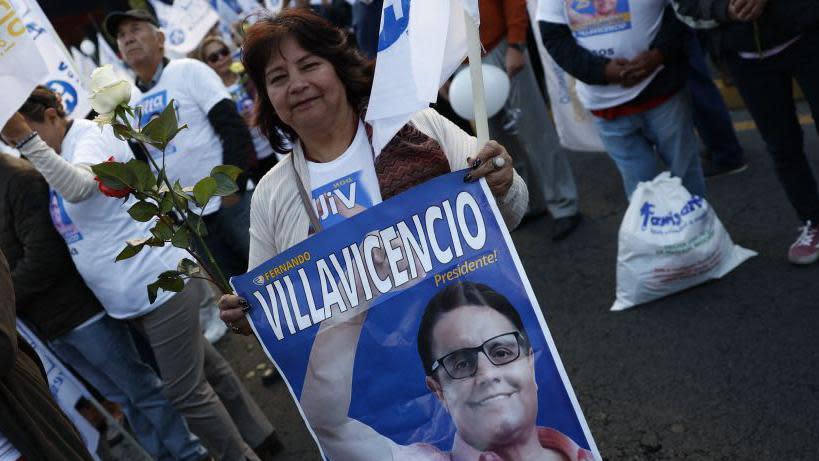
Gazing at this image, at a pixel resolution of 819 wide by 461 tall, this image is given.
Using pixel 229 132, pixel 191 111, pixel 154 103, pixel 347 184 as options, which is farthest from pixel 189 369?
pixel 347 184

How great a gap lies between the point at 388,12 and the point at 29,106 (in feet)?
6.59

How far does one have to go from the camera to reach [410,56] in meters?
1.42

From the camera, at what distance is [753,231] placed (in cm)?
364

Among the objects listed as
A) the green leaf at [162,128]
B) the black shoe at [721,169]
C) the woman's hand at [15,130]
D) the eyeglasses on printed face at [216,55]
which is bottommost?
the black shoe at [721,169]

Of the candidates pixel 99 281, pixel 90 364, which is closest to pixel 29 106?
pixel 99 281

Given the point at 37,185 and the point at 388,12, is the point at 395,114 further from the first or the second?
the point at 37,185

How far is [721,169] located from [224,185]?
359cm

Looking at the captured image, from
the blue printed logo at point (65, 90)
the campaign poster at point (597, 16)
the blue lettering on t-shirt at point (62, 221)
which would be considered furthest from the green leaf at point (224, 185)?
the blue printed logo at point (65, 90)

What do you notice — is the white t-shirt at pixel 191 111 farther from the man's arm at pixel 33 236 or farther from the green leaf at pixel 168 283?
the green leaf at pixel 168 283

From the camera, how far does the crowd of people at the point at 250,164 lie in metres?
1.85

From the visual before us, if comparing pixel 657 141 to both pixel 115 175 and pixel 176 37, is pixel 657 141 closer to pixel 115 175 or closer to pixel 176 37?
pixel 115 175

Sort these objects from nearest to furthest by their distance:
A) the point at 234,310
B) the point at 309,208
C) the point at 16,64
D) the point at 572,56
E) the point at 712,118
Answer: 1. the point at 234,310
2. the point at 309,208
3. the point at 16,64
4. the point at 572,56
5. the point at 712,118

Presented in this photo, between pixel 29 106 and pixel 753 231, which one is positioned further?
pixel 753 231

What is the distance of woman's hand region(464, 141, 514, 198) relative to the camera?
5.13ft
